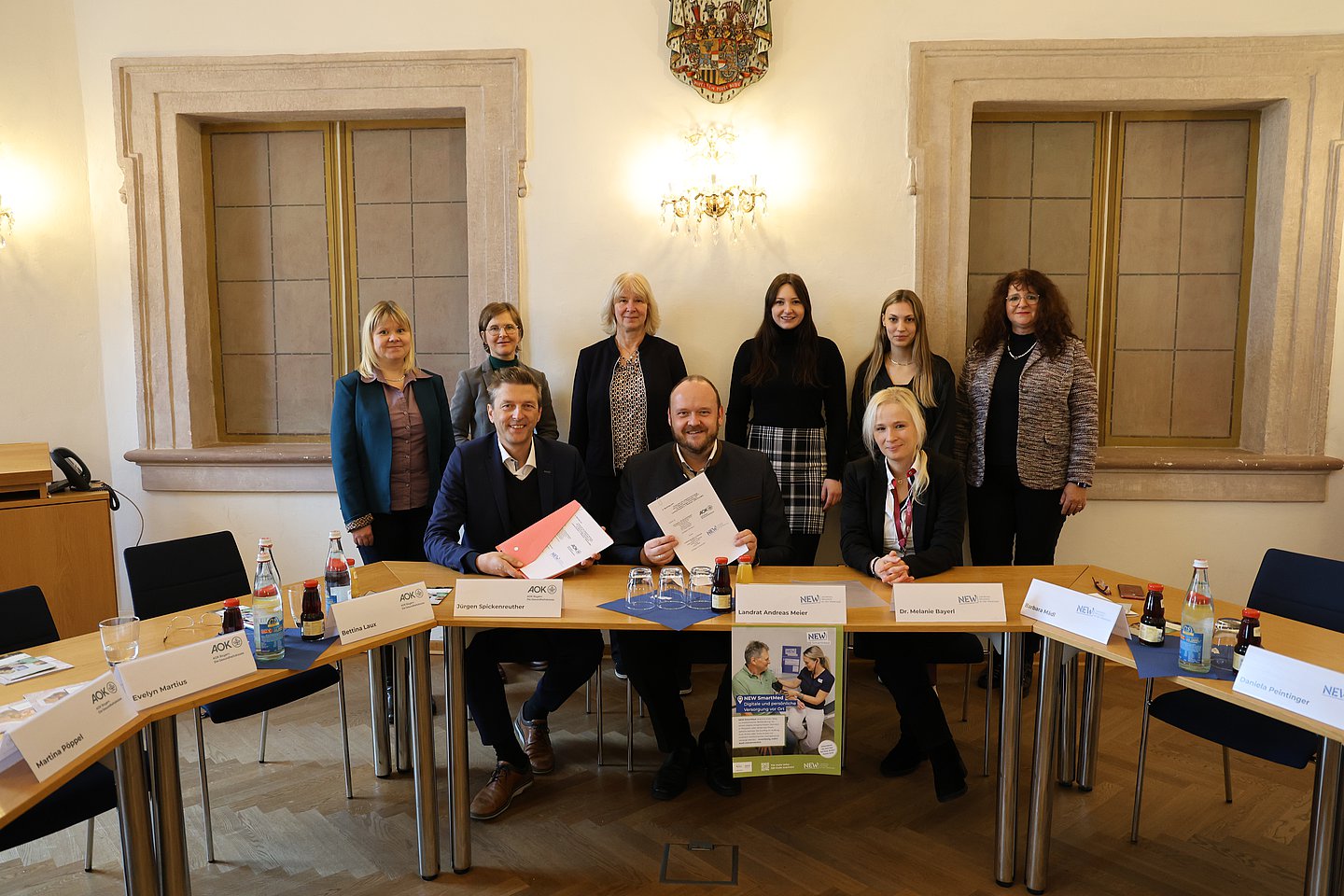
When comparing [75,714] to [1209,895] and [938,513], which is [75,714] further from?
[1209,895]

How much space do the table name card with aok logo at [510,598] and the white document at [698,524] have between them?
43cm

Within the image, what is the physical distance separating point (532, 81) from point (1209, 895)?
3.98 meters

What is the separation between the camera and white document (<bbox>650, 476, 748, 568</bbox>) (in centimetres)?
277

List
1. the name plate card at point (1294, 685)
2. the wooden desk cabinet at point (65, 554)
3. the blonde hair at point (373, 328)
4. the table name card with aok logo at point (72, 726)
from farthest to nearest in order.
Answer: the wooden desk cabinet at point (65, 554) → the blonde hair at point (373, 328) → the name plate card at point (1294, 685) → the table name card with aok logo at point (72, 726)

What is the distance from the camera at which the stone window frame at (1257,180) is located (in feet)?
13.3

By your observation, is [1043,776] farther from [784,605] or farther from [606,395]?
[606,395]

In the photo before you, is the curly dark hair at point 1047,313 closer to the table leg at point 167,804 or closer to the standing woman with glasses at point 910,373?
the standing woman with glasses at point 910,373

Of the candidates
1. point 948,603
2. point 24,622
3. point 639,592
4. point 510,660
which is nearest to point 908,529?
point 948,603

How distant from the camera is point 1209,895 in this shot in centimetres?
247

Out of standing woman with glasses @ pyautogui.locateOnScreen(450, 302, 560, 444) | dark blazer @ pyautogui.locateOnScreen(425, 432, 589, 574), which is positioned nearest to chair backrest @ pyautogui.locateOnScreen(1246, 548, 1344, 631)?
dark blazer @ pyautogui.locateOnScreen(425, 432, 589, 574)

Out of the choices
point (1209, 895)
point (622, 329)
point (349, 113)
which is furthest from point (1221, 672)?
point (349, 113)

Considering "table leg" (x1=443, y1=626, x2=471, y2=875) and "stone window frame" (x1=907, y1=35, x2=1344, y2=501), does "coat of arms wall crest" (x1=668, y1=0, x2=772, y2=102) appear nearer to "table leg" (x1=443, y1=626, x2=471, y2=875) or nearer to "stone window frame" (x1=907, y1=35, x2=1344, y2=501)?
"stone window frame" (x1=907, y1=35, x2=1344, y2=501)

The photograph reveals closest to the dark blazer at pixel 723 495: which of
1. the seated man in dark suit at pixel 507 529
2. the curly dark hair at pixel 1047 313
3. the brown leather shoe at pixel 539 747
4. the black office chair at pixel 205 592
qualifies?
the seated man in dark suit at pixel 507 529

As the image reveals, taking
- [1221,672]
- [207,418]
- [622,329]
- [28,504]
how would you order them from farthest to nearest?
[207,418] < [622,329] < [28,504] < [1221,672]
